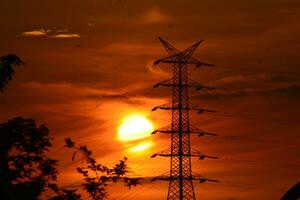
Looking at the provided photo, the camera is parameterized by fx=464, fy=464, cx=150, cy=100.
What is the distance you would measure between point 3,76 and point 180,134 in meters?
34.9

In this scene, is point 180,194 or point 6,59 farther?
point 180,194

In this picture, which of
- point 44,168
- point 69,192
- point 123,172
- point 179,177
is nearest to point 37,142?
point 44,168

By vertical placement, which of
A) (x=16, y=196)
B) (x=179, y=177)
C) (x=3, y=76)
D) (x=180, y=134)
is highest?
(x=180, y=134)

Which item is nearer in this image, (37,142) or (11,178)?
(11,178)

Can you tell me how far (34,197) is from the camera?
53.3 ft

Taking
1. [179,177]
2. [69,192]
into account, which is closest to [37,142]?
[69,192]

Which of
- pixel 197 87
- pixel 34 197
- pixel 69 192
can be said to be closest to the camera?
pixel 34 197

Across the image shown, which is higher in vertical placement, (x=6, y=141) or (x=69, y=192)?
(x=6, y=141)

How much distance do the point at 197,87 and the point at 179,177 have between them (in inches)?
425

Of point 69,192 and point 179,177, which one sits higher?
point 179,177

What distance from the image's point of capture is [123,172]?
1911cm

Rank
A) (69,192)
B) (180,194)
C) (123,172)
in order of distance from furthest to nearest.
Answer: (180,194) < (123,172) < (69,192)

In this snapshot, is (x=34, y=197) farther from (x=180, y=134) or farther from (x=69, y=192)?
(x=180, y=134)

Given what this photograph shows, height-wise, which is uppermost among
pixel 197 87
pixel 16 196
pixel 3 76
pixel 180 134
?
pixel 197 87
